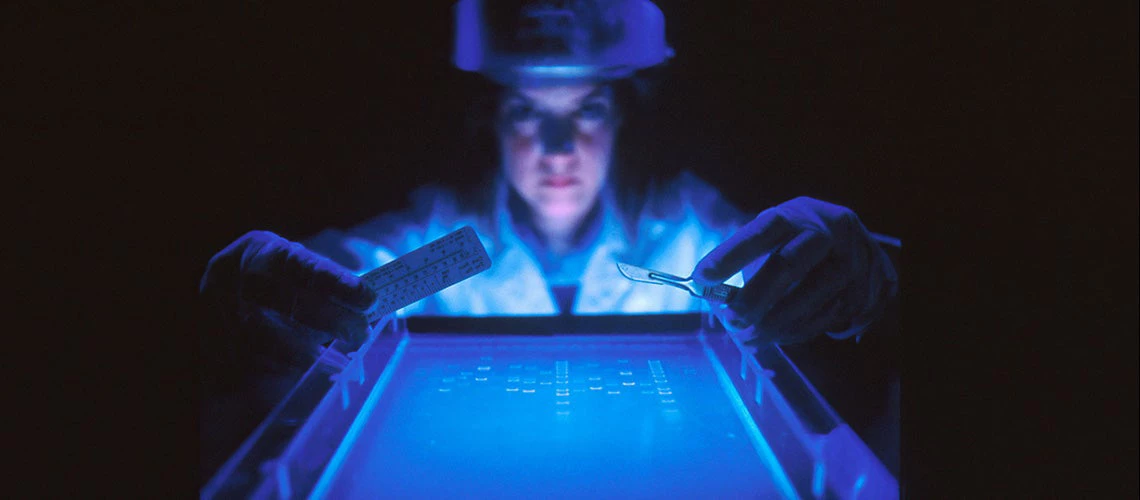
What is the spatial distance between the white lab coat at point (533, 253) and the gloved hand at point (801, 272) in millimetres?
202

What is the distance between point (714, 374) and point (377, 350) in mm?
533

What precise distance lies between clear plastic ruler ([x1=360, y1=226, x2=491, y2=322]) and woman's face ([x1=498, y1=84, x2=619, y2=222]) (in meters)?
0.27

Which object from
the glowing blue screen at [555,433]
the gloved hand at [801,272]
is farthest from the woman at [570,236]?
the glowing blue screen at [555,433]

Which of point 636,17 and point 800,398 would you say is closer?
point 800,398

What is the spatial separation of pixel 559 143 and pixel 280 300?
55cm

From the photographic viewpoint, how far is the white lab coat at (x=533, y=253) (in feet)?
4.29

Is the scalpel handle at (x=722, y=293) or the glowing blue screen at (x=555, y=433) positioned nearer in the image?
the glowing blue screen at (x=555, y=433)

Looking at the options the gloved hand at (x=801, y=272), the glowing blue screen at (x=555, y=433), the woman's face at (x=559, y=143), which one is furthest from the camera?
the woman's face at (x=559, y=143)

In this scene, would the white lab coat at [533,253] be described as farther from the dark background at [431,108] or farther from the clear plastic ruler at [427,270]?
the clear plastic ruler at [427,270]

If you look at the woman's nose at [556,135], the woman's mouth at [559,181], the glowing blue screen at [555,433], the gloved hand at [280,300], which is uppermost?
the woman's nose at [556,135]

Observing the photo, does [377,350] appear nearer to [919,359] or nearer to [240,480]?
[240,480]

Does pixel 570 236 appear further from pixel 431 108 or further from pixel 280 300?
pixel 280 300

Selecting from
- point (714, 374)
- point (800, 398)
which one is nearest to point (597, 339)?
point (714, 374)

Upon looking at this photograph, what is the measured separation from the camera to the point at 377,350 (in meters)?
1.16
